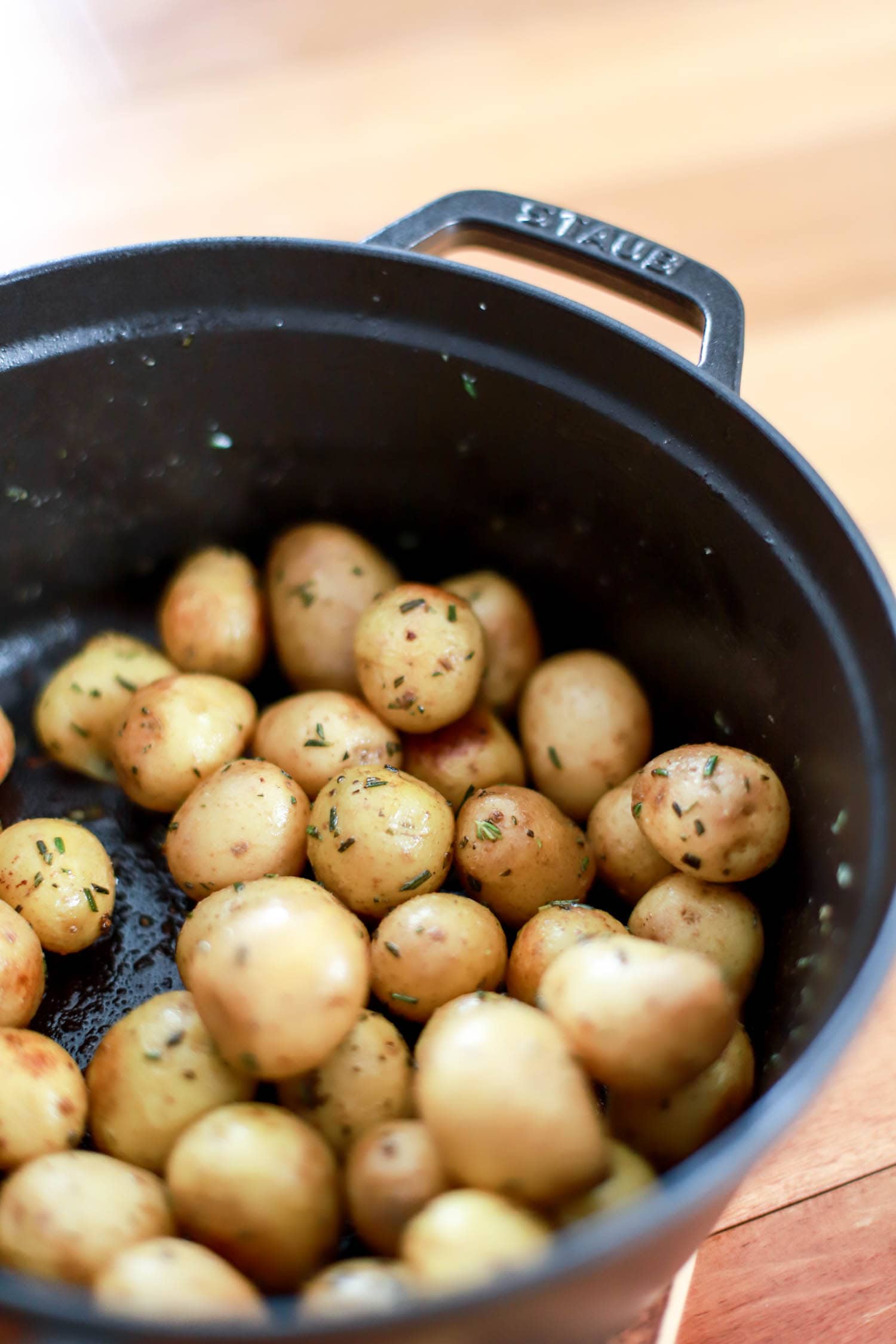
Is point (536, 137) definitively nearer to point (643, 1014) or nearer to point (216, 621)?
point (216, 621)

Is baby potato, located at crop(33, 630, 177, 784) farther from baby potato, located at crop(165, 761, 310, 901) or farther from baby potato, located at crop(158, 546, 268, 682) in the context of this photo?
baby potato, located at crop(165, 761, 310, 901)

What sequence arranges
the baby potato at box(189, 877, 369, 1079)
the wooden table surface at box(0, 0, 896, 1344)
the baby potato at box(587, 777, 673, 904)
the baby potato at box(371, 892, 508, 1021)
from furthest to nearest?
the wooden table surface at box(0, 0, 896, 1344) → the baby potato at box(587, 777, 673, 904) → the baby potato at box(371, 892, 508, 1021) → the baby potato at box(189, 877, 369, 1079)

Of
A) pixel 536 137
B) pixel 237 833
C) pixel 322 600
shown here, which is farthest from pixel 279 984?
pixel 536 137

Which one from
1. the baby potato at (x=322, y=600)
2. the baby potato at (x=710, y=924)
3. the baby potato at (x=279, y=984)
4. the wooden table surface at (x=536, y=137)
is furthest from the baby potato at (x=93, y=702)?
the wooden table surface at (x=536, y=137)

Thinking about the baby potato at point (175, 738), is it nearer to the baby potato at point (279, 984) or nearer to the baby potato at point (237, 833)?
the baby potato at point (237, 833)

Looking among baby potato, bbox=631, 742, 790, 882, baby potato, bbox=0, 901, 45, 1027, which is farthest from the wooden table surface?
baby potato, bbox=0, 901, 45, 1027

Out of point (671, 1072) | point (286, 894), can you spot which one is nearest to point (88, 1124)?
point (286, 894)
